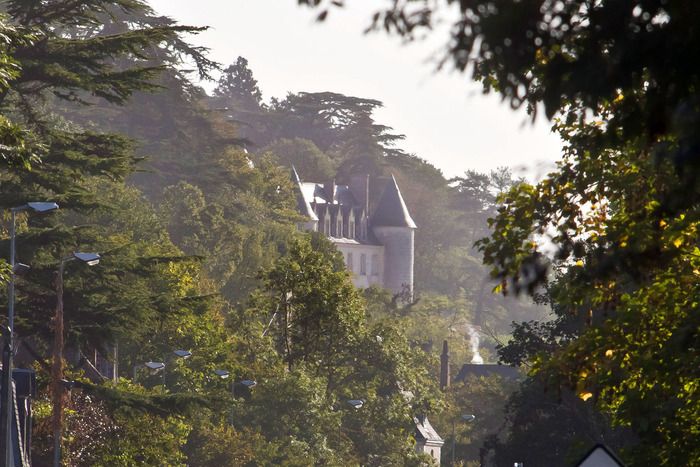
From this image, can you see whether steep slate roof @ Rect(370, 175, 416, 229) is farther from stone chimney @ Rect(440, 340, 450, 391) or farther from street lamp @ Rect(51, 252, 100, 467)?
street lamp @ Rect(51, 252, 100, 467)

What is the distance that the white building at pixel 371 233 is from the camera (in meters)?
141

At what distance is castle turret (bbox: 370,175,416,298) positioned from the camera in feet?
474

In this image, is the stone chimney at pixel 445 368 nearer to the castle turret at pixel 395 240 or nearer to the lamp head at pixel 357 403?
the castle turret at pixel 395 240

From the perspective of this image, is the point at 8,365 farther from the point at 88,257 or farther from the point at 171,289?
the point at 171,289

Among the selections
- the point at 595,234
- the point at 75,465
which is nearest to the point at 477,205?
the point at 75,465

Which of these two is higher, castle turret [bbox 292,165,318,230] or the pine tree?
the pine tree

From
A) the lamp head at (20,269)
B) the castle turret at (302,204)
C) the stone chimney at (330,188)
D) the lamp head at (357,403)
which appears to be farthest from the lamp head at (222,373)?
the stone chimney at (330,188)

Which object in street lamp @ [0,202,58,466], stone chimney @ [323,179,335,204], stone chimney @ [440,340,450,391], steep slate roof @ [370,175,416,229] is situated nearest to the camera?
street lamp @ [0,202,58,466]

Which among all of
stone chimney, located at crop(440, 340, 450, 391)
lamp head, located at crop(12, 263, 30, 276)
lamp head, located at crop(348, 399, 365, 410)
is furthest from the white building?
lamp head, located at crop(12, 263, 30, 276)

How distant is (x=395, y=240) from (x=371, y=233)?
2.65m

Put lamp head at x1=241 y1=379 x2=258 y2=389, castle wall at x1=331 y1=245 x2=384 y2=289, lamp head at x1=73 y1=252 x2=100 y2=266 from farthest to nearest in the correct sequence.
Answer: castle wall at x1=331 y1=245 x2=384 y2=289 < lamp head at x1=241 y1=379 x2=258 y2=389 < lamp head at x1=73 y1=252 x2=100 y2=266

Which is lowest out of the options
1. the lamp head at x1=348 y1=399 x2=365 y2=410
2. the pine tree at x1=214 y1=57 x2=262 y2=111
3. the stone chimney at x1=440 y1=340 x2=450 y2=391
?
the stone chimney at x1=440 y1=340 x2=450 y2=391

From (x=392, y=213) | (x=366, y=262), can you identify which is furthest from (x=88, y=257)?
(x=366, y=262)

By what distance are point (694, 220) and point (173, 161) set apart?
8073cm
